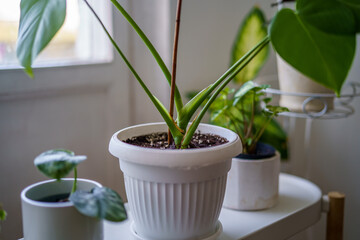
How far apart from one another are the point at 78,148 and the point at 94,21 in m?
0.37

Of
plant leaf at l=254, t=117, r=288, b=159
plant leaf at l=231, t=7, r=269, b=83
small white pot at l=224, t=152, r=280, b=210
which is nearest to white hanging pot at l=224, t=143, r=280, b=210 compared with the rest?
small white pot at l=224, t=152, r=280, b=210

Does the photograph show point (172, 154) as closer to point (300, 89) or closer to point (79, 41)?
point (300, 89)

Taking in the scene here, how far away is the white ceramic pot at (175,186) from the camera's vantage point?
0.67 metres


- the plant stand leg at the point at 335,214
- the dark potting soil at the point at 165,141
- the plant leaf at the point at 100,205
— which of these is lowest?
the plant stand leg at the point at 335,214

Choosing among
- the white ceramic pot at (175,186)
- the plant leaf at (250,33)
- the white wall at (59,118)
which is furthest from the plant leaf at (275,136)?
the white ceramic pot at (175,186)

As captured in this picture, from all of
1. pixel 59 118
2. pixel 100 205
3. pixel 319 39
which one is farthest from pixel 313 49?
pixel 59 118

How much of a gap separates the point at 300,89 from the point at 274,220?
1.13 feet

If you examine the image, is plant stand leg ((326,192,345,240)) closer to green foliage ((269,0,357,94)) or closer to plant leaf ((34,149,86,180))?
green foliage ((269,0,357,94))

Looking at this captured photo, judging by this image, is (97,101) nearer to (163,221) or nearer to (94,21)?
(94,21)

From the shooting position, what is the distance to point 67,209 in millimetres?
632

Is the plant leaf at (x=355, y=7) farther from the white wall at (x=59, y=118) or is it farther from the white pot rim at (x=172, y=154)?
the white wall at (x=59, y=118)

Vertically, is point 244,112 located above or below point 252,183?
above

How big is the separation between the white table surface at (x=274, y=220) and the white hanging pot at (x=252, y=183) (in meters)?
0.02

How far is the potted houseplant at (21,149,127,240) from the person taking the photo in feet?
1.95
